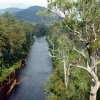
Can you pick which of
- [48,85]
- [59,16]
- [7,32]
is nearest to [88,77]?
[48,85]

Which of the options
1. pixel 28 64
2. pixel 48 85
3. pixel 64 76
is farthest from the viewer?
pixel 28 64

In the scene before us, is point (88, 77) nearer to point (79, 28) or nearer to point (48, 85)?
point (48, 85)

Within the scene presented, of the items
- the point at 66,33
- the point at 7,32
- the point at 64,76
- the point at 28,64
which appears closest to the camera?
the point at 66,33

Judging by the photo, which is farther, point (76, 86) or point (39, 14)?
point (76, 86)

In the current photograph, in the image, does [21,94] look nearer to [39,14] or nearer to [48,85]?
[48,85]

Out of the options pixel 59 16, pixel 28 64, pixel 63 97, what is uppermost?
pixel 59 16

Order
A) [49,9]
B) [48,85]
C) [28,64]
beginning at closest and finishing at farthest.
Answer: [49,9], [48,85], [28,64]

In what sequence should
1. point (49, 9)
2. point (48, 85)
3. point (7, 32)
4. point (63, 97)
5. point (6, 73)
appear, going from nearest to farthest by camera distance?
point (49, 9) → point (63, 97) → point (48, 85) → point (6, 73) → point (7, 32)

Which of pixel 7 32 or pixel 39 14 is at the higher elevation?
pixel 39 14

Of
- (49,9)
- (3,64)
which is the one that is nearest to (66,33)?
(49,9)
